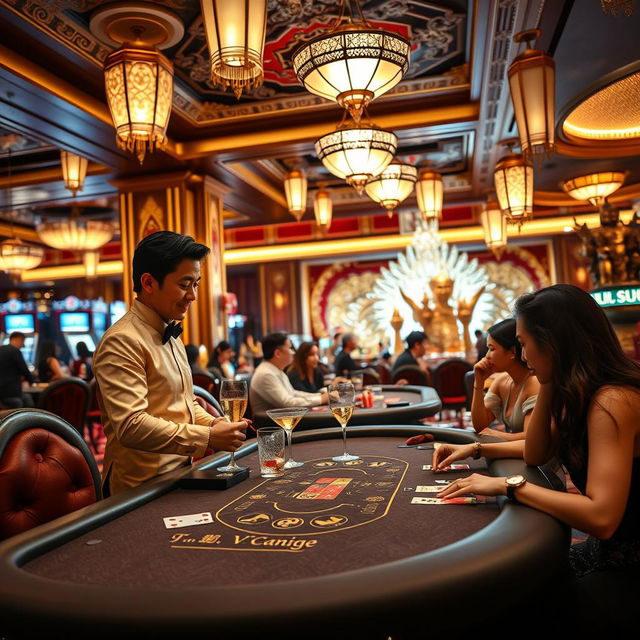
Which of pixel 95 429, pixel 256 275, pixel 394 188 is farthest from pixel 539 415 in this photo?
pixel 256 275

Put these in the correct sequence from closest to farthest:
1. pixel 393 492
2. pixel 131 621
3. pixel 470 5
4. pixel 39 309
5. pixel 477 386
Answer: pixel 131 621 < pixel 393 492 < pixel 477 386 < pixel 470 5 < pixel 39 309

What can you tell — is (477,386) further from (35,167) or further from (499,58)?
(35,167)

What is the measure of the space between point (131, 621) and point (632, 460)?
0.99 metres

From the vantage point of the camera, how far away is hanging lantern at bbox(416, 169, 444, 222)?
647 cm

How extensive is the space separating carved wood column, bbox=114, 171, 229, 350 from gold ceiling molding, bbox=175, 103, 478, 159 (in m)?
0.43

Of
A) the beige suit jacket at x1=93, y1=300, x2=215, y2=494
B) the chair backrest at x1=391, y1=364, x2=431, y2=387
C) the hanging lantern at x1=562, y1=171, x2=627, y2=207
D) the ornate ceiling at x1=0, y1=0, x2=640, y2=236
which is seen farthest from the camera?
the hanging lantern at x1=562, y1=171, x2=627, y2=207

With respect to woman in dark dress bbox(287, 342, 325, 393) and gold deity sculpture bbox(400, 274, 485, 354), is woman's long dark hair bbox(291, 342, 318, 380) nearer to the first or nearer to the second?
woman in dark dress bbox(287, 342, 325, 393)

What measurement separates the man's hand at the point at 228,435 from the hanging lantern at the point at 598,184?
26.6ft

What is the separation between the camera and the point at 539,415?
4.68ft

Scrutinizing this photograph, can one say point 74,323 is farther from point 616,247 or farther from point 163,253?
point 163,253

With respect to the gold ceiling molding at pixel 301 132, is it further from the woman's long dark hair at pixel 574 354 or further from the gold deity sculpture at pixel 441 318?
the woman's long dark hair at pixel 574 354

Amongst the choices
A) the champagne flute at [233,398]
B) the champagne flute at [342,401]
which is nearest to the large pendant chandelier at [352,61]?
the champagne flute at [342,401]

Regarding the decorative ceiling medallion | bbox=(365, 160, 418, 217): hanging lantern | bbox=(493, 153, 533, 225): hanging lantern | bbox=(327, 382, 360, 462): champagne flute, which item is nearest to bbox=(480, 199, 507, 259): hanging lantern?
the decorative ceiling medallion

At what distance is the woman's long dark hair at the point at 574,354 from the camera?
132cm
